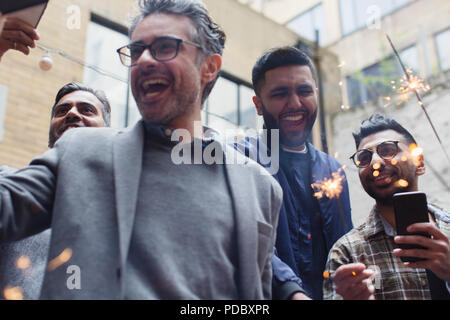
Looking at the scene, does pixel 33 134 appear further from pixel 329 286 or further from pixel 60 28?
pixel 329 286

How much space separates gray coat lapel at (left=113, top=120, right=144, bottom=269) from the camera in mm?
1536

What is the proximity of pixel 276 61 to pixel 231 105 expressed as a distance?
640 centimetres

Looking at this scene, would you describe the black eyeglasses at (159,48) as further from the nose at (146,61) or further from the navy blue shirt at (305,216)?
the navy blue shirt at (305,216)

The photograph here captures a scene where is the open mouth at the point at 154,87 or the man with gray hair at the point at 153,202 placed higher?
the open mouth at the point at 154,87

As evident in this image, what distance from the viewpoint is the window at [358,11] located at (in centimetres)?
1151

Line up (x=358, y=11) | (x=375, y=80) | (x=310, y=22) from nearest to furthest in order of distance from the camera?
(x=375, y=80)
(x=358, y=11)
(x=310, y=22)

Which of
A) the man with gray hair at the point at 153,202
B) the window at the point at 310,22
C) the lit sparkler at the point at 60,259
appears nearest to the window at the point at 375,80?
the window at the point at 310,22

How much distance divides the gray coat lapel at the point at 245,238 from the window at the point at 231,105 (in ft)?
22.2

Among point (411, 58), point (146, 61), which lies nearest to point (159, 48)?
point (146, 61)

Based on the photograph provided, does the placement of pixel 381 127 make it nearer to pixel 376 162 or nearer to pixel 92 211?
pixel 376 162

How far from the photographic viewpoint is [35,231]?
162 cm

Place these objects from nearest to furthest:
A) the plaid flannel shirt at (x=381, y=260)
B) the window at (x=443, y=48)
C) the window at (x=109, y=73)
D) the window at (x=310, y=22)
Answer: the plaid flannel shirt at (x=381, y=260) → the window at (x=109, y=73) → the window at (x=443, y=48) → the window at (x=310, y=22)

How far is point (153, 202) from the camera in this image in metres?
1.68

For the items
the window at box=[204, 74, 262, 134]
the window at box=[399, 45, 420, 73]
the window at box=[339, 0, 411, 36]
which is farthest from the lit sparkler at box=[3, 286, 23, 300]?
the window at box=[339, 0, 411, 36]
